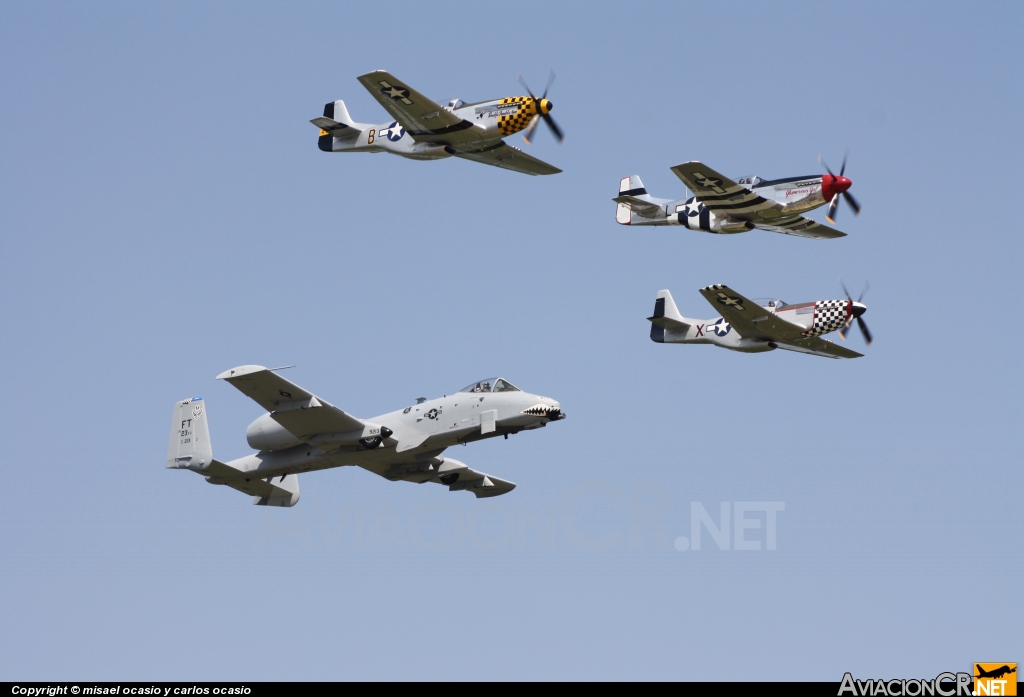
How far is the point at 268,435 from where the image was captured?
56.9 meters

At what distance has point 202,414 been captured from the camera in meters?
60.9

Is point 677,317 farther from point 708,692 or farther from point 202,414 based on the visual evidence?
point 708,692

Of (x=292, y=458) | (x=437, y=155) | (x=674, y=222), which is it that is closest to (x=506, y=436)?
(x=292, y=458)

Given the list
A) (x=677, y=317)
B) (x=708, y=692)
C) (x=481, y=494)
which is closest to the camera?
(x=708, y=692)

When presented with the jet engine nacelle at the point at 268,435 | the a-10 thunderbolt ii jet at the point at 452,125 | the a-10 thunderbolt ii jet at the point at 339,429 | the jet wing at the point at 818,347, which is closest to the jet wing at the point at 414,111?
the a-10 thunderbolt ii jet at the point at 452,125

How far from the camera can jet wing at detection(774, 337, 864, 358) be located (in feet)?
220

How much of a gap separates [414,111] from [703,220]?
53.0 feet

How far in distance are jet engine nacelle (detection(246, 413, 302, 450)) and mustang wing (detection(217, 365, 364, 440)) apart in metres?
0.58

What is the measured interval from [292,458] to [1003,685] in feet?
96.3

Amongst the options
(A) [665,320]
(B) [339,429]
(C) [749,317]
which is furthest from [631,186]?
(B) [339,429]

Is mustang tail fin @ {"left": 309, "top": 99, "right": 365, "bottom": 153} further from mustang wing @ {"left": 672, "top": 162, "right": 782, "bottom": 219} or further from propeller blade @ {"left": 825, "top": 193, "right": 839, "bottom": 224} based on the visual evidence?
propeller blade @ {"left": 825, "top": 193, "right": 839, "bottom": 224}

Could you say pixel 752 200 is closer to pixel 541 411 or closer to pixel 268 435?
pixel 541 411

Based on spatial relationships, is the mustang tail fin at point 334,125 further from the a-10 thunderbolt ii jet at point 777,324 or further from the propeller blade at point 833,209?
the propeller blade at point 833,209

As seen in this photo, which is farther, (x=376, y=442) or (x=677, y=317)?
(x=677, y=317)
